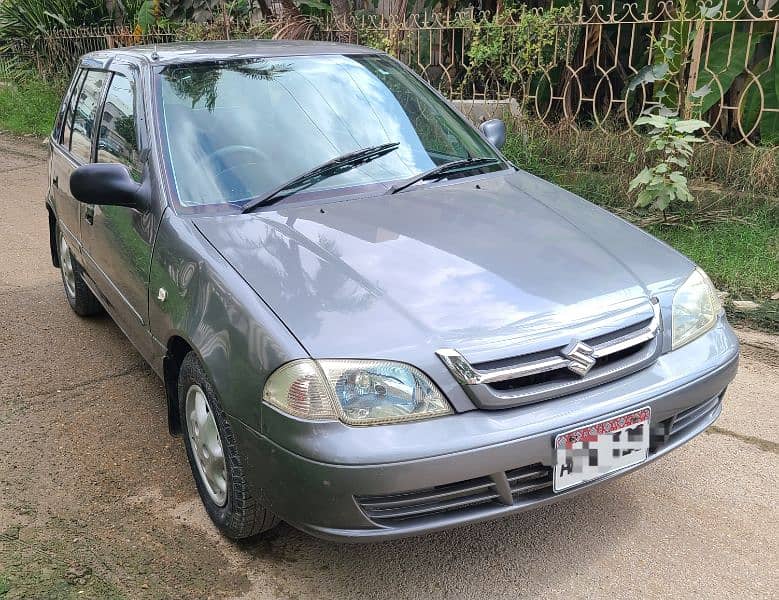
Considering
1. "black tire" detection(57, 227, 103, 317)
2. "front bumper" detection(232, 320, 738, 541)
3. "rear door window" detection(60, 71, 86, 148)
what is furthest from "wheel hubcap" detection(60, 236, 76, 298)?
"front bumper" detection(232, 320, 738, 541)

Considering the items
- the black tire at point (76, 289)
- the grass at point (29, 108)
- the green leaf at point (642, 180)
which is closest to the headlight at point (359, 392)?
the black tire at point (76, 289)

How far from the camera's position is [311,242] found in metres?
2.71

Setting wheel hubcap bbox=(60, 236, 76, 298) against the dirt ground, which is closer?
the dirt ground

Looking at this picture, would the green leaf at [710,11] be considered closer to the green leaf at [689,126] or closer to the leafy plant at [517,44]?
the green leaf at [689,126]

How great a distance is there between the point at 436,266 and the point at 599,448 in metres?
0.78

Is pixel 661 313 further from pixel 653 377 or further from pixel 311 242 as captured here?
pixel 311 242

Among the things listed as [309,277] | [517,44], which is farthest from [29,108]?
[309,277]

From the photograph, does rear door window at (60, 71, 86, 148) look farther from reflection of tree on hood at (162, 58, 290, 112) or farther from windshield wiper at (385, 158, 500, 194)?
windshield wiper at (385, 158, 500, 194)

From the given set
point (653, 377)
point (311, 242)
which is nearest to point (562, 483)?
point (653, 377)

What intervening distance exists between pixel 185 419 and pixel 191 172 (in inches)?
38.6

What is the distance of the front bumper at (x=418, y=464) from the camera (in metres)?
2.12

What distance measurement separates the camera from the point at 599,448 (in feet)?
7.68

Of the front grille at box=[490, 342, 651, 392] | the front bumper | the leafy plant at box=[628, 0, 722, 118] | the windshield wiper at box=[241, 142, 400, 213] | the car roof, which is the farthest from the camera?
the leafy plant at box=[628, 0, 722, 118]

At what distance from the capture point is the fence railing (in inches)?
247
